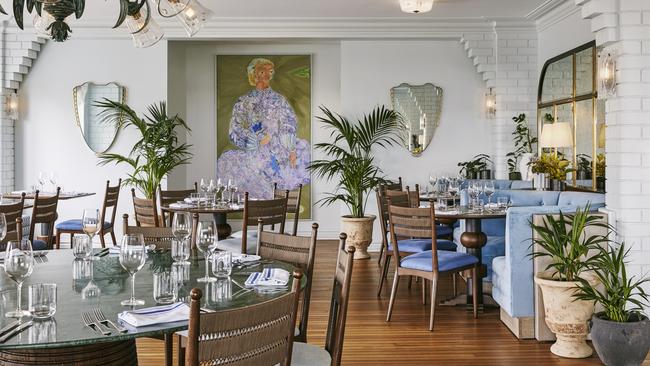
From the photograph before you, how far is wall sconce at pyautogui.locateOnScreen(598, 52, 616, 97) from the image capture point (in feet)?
16.4

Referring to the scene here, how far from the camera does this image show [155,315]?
2.16 m

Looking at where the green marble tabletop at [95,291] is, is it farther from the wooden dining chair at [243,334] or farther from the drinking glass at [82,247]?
the wooden dining chair at [243,334]

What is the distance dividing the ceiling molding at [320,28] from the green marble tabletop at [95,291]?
571cm

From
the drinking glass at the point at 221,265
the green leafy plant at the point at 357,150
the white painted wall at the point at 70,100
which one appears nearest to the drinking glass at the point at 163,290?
the drinking glass at the point at 221,265

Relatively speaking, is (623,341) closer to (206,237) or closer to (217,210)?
(206,237)

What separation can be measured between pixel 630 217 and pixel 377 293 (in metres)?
2.26

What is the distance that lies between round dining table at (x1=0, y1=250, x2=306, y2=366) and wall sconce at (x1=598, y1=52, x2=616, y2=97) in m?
3.31

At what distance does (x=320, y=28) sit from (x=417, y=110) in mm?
1720

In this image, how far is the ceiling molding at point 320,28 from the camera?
27.9 feet

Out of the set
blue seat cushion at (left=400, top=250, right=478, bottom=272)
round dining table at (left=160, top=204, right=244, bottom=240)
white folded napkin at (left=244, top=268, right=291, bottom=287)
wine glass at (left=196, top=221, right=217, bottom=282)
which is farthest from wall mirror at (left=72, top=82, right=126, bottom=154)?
white folded napkin at (left=244, top=268, right=291, bottom=287)

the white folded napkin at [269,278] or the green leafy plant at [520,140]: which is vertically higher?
the green leafy plant at [520,140]

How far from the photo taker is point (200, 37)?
8617 mm

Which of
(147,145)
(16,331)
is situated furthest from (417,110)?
(16,331)

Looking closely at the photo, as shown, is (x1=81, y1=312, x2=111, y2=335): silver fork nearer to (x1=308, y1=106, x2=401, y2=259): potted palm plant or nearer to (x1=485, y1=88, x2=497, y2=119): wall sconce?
(x1=308, y1=106, x2=401, y2=259): potted palm plant
